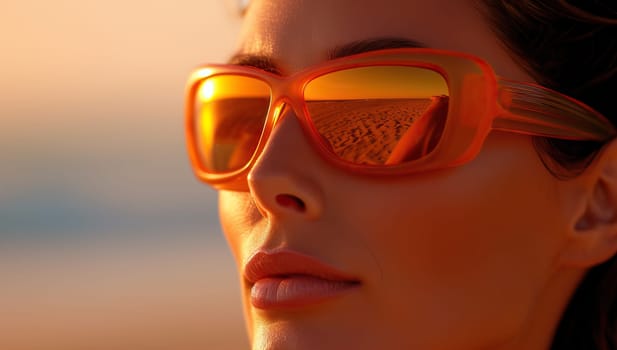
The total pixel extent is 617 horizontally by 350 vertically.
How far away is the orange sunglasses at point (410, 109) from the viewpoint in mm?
1905

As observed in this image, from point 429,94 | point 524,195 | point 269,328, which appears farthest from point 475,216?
point 269,328

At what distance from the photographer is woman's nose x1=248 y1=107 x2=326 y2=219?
6.33 feet

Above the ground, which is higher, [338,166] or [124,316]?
[124,316]

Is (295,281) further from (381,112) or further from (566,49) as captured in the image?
(566,49)

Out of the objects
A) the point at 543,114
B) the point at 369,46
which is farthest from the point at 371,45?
the point at 543,114

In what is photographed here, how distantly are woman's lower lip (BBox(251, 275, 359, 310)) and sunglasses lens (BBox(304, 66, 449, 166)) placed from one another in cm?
26

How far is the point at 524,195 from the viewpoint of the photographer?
200 cm

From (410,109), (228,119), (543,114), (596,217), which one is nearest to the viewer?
(410,109)

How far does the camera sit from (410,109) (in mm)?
1902

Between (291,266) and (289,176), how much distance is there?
189 mm

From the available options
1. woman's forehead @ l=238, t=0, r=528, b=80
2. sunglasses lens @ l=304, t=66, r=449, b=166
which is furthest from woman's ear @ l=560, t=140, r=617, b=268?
sunglasses lens @ l=304, t=66, r=449, b=166

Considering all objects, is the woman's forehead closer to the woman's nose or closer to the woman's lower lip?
the woman's nose

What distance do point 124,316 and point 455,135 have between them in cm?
518

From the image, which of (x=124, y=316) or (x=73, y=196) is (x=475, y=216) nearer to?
(x=124, y=316)
